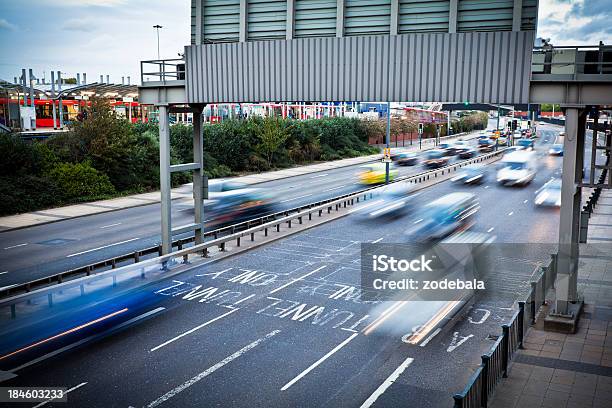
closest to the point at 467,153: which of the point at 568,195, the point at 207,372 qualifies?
the point at 568,195

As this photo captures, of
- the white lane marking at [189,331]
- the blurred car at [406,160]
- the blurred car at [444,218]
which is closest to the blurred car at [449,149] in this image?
the blurred car at [406,160]

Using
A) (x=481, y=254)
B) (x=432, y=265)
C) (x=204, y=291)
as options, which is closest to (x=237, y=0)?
(x=204, y=291)

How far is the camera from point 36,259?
2386 centimetres

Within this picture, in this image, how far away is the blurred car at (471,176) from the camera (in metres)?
50.9

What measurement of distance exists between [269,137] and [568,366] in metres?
49.7

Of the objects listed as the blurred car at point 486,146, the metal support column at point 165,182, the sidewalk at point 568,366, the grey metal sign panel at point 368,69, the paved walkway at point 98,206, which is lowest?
the paved walkway at point 98,206

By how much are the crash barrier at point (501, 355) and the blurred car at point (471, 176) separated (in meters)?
34.5

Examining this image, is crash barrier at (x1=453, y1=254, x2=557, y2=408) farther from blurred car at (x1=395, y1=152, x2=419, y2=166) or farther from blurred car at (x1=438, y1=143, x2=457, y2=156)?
blurred car at (x1=438, y1=143, x2=457, y2=156)

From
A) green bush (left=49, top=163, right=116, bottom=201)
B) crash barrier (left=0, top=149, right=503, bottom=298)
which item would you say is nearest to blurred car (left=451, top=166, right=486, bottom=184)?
crash barrier (left=0, top=149, right=503, bottom=298)

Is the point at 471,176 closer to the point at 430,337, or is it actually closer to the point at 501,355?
the point at 430,337

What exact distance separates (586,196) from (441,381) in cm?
3242

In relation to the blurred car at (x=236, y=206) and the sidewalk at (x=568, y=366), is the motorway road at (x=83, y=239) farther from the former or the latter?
the sidewalk at (x=568, y=366)

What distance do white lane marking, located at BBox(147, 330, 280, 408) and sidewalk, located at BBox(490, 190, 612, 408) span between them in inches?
222

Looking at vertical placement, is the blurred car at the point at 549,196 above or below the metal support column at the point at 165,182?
below
